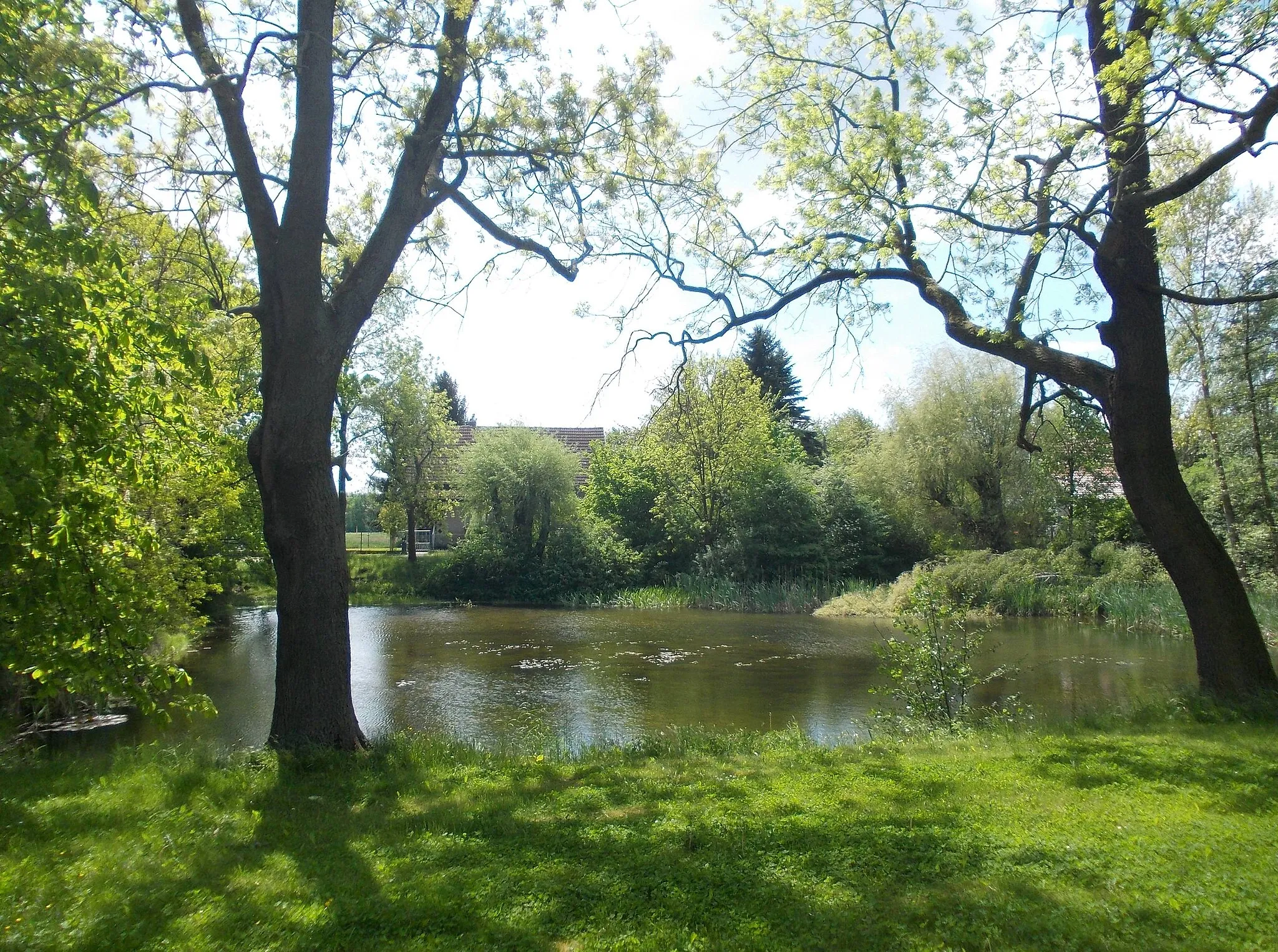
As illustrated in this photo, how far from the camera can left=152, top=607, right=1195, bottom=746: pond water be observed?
35.6 ft

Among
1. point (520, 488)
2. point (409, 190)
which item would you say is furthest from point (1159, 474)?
point (520, 488)

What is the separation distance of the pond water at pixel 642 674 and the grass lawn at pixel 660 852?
2493 mm

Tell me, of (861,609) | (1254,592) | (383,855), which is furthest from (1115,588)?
(383,855)

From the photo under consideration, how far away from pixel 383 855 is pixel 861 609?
831 inches

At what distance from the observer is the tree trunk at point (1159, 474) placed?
24.7 feet

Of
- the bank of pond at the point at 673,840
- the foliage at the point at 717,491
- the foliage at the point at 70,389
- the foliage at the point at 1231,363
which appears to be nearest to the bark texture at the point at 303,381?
the bank of pond at the point at 673,840

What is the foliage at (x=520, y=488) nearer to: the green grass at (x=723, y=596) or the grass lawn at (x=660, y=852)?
the green grass at (x=723, y=596)

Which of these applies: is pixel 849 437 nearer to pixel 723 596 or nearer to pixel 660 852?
pixel 723 596

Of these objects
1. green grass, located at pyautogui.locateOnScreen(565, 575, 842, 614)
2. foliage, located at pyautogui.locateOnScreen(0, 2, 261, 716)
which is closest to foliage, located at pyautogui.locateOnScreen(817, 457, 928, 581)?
green grass, located at pyautogui.locateOnScreen(565, 575, 842, 614)

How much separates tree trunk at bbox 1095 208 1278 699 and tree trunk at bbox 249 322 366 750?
24.3 feet

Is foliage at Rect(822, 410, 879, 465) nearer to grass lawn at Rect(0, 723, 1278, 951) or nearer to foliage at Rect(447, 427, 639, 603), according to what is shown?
foliage at Rect(447, 427, 639, 603)

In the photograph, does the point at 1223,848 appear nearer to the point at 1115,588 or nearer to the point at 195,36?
the point at 195,36

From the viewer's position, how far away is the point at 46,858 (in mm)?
4105

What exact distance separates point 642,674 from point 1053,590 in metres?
13.1
